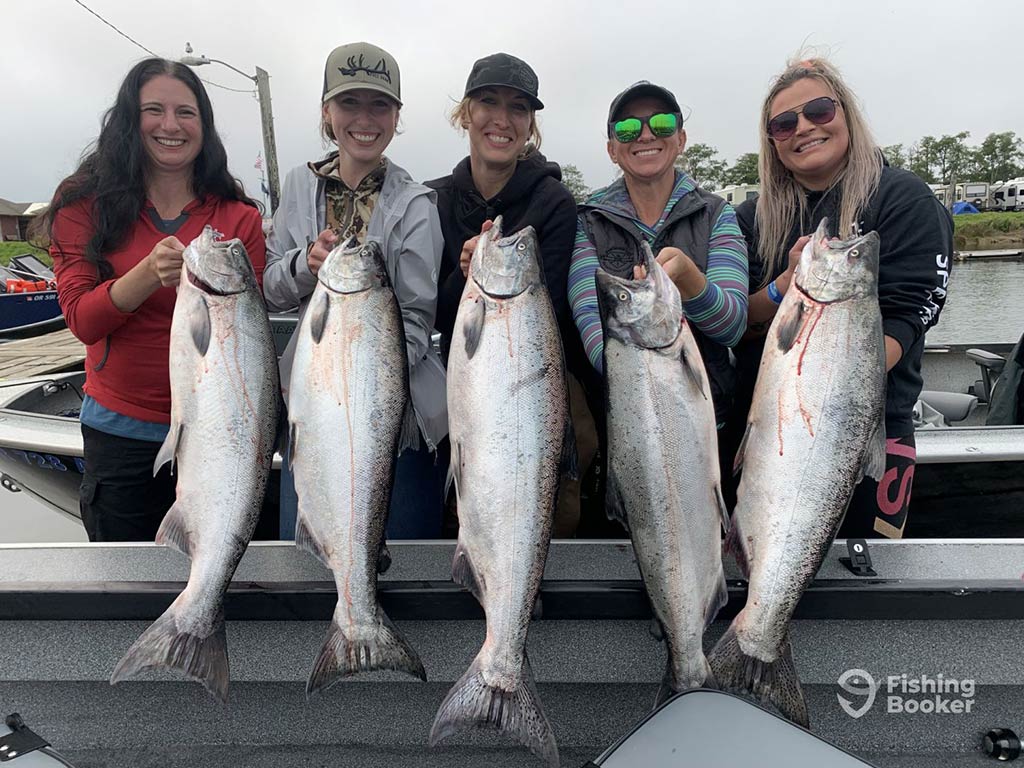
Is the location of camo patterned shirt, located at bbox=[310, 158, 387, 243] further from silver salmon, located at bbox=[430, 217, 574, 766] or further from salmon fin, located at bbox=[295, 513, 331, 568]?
salmon fin, located at bbox=[295, 513, 331, 568]

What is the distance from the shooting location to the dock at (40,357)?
8203 mm

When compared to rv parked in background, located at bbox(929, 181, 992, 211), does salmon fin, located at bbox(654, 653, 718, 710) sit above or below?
below

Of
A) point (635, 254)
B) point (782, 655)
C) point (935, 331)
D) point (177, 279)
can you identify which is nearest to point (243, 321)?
point (177, 279)

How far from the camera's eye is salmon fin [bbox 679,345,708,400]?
6.80 feet

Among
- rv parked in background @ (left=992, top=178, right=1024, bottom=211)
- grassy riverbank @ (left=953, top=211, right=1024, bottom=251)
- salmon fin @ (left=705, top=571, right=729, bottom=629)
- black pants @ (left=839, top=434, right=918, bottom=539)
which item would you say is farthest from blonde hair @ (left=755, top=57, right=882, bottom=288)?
rv parked in background @ (left=992, top=178, right=1024, bottom=211)

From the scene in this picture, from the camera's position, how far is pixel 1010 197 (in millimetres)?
63500

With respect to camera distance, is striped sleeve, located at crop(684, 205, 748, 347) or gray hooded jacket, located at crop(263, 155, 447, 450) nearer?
striped sleeve, located at crop(684, 205, 748, 347)

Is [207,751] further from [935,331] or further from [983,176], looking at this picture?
[983,176]

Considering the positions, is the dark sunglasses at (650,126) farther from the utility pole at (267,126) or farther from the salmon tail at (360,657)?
the utility pole at (267,126)

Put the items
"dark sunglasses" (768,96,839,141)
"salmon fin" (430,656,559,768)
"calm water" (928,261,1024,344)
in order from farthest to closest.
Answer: "calm water" (928,261,1024,344) < "dark sunglasses" (768,96,839,141) < "salmon fin" (430,656,559,768)

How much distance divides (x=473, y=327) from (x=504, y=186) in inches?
30.9

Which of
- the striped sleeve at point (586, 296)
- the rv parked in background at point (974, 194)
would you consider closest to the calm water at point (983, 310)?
the striped sleeve at point (586, 296)

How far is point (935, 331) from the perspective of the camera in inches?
607

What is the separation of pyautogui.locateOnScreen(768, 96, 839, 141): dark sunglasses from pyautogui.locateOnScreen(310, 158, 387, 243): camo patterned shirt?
1.51 metres
